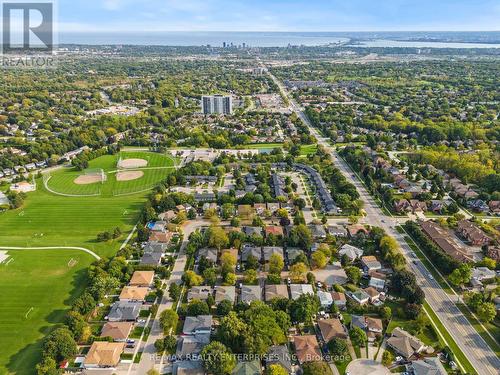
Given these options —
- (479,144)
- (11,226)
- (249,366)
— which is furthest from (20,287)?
(479,144)

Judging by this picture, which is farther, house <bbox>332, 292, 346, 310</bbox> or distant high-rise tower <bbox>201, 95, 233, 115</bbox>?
distant high-rise tower <bbox>201, 95, 233, 115</bbox>

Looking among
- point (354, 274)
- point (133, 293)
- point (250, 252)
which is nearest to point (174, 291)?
point (133, 293)

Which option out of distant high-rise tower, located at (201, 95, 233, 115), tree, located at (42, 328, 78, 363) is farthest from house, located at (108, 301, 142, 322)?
distant high-rise tower, located at (201, 95, 233, 115)

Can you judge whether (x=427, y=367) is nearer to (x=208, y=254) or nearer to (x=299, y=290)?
(x=299, y=290)


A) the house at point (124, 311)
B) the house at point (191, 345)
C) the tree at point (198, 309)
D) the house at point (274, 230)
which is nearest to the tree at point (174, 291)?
the tree at point (198, 309)

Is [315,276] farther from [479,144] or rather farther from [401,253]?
[479,144]

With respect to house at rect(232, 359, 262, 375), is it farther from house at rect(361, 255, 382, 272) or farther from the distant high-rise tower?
the distant high-rise tower

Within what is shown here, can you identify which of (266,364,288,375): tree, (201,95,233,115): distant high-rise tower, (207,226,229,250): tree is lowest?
(266,364,288,375): tree

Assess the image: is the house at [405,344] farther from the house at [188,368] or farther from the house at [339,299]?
the house at [188,368]
